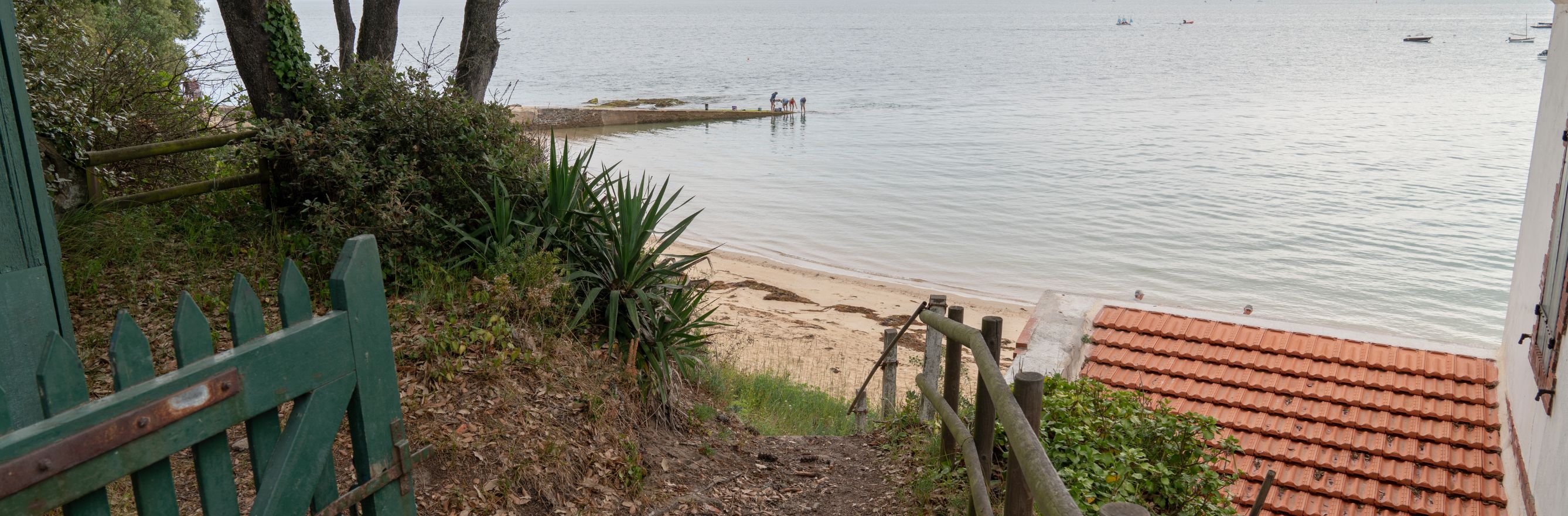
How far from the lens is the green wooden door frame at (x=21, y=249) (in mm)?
2590

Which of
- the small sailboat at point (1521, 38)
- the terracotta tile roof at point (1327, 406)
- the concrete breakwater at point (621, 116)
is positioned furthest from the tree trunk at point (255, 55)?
the small sailboat at point (1521, 38)

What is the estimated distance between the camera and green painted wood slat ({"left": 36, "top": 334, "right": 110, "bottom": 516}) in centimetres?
148

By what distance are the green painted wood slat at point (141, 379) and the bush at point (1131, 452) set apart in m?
3.90

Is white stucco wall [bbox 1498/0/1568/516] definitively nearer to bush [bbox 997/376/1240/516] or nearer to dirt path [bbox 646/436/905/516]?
bush [bbox 997/376/1240/516]

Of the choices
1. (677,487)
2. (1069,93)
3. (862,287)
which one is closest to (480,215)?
(677,487)

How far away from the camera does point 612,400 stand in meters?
5.81

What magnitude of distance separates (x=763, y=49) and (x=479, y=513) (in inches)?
4191

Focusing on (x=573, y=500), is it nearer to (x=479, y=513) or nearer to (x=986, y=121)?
(x=479, y=513)

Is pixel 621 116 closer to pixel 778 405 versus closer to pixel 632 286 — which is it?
pixel 778 405

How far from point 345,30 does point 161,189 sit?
1858 millimetres

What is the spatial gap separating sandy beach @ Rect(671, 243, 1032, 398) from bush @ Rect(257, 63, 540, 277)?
5.03 meters

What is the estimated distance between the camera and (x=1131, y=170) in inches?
1464

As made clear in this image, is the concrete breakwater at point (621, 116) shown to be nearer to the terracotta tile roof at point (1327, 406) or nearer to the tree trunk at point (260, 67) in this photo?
the tree trunk at point (260, 67)

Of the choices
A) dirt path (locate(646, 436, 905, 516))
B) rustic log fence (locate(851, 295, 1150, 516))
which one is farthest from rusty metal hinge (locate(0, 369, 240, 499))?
dirt path (locate(646, 436, 905, 516))
